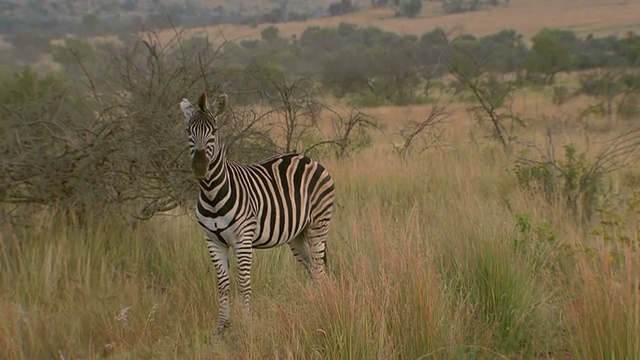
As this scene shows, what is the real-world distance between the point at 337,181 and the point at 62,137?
4554 millimetres

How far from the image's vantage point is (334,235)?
7.75 m

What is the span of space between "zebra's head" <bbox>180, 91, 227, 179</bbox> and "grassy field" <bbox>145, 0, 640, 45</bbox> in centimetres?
6167

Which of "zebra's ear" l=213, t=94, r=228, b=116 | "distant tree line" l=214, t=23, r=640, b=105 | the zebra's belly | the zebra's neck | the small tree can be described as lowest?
"distant tree line" l=214, t=23, r=640, b=105

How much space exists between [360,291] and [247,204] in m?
1.69

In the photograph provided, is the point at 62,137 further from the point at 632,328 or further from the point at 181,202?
the point at 632,328

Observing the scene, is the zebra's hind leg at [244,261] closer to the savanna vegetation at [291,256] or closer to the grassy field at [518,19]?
the savanna vegetation at [291,256]

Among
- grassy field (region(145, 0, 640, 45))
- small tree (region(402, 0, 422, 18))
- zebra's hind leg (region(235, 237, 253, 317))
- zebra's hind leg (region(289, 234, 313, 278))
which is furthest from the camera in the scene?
small tree (region(402, 0, 422, 18))

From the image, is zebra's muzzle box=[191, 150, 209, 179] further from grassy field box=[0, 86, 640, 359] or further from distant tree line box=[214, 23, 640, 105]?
distant tree line box=[214, 23, 640, 105]

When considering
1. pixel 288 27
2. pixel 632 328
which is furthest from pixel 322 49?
pixel 632 328

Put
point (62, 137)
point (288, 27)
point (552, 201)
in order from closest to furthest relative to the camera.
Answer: point (62, 137), point (552, 201), point (288, 27)

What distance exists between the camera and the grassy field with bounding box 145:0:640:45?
229 ft

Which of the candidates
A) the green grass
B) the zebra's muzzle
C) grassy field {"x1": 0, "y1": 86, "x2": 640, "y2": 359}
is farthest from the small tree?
the zebra's muzzle

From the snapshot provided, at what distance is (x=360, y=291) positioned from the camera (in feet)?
14.9

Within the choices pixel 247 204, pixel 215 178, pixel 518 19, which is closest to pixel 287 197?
pixel 247 204
